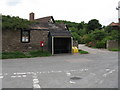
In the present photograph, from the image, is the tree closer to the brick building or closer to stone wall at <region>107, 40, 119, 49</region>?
stone wall at <region>107, 40, 119, 49</region>

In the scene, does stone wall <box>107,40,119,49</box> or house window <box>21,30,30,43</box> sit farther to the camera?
stone wall <box>107,40,119,49</box>

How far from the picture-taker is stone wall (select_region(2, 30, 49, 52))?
16.9m

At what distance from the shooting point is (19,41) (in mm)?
17578

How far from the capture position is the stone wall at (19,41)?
55.6ft

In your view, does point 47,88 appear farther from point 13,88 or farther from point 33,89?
point 13,88

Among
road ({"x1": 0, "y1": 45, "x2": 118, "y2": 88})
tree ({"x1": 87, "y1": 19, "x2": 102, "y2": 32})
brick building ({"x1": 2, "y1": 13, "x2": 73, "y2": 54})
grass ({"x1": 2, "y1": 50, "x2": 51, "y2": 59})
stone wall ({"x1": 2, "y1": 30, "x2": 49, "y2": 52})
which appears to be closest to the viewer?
road ({"x1": 0, "y1": 45, "x2": 118, "y2": 88})

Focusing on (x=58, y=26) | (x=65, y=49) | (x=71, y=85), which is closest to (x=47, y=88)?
(x=71, y=85)

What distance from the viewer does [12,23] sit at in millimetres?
17031

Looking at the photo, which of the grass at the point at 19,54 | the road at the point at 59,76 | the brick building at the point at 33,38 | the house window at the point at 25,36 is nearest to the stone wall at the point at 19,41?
the brick building at the point at 33,38

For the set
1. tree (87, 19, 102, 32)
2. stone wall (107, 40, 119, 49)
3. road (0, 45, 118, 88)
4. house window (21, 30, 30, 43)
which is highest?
tree (87, 19, 102, 32)

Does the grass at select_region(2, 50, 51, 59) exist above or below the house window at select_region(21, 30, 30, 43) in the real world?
below

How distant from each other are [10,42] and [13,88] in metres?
12.7

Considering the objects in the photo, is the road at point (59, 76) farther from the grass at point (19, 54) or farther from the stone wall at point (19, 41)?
the stone wall at point (19, 41)

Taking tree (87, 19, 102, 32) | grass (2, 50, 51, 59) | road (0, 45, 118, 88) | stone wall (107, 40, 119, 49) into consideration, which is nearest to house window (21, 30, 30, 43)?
grass (2, 50, 51, 59)
